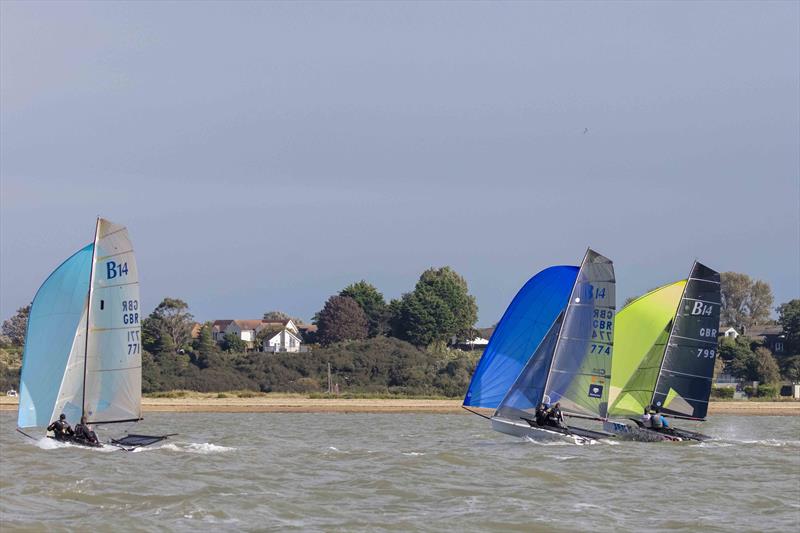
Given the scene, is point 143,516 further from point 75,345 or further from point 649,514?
point 75,345

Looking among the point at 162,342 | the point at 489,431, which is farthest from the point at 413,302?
the point at 489,431

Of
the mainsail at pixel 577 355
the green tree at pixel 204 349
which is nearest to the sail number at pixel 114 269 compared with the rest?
the mainsail at pixel 577 355

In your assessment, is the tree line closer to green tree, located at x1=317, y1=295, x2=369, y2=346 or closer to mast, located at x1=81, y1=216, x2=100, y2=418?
green tree, located at x1=317, y1=295, x2=369, y2=346

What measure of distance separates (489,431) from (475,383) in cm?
955

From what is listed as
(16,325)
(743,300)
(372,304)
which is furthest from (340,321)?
(743,300)

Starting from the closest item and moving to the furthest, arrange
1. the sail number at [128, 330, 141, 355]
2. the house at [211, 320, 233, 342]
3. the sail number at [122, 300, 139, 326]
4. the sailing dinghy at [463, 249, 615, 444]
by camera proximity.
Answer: the sail number at [122, 300, 139, 326], the sail number at [128, 330, 141, 355], the sailing dinghy at [463, 249, 615, 444], the house at [211, 320, 233, 342]

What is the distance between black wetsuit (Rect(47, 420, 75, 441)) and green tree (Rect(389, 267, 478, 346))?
252ft

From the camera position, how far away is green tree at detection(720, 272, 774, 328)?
148000mm

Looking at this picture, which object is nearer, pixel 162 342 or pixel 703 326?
pixel 703 326

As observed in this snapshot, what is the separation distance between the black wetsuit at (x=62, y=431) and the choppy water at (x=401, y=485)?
0.35 meters

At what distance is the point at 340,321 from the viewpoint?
4407 inches

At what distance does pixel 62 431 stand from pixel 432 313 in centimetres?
7830

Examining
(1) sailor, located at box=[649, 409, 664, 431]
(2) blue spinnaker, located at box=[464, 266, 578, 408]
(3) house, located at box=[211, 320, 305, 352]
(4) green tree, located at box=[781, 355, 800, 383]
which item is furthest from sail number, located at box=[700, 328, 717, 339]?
(3) house, located at box=[211, 320, 305, 352]

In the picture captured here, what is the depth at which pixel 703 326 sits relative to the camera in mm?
41750
